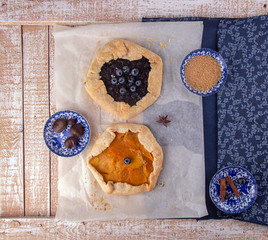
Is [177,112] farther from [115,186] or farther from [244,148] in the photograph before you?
[115,186]

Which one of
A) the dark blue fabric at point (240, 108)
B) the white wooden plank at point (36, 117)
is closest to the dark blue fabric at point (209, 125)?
the dark blue fabric at point (240, 108)

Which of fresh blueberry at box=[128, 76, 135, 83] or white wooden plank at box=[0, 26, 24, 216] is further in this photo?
white wooden plank at box=[0, 26, 24, 216]

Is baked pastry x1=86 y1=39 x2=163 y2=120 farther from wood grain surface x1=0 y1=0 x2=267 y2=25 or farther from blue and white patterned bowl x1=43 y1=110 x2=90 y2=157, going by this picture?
wood grain surface x1=0 y1=0 x2=267 y2=25

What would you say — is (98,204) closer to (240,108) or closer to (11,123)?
(11,123)

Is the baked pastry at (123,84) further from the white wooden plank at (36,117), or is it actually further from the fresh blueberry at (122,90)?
the white wooden plank at (36,117)

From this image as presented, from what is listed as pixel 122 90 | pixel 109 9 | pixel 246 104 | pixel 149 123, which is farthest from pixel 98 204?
pixel 109 9

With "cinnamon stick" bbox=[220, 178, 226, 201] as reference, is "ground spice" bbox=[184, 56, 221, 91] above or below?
above

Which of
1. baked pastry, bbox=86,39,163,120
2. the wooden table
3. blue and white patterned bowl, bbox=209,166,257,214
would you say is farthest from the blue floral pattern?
baked pastry, bbox=86,39,163,120
